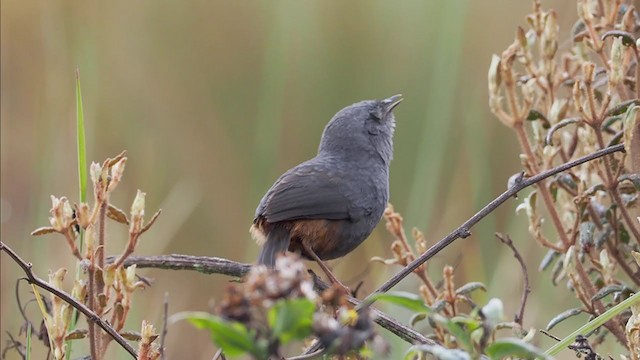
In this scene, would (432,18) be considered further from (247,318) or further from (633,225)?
(247,318)

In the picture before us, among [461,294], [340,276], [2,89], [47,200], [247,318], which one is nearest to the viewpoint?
[247,318]

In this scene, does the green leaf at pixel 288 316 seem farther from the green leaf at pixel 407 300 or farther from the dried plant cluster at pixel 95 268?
the dried plant cluster at pixel 95 268

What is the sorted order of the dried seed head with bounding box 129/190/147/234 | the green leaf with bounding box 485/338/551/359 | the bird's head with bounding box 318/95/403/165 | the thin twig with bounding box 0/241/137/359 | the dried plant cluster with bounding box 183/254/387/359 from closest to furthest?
the dried plant cluster with bounding box 183/254/387/359, the green leaf with bounding box 485/338/551/359, the thin twig with bounding box 0/241/137/359, the dried seed head with bounding box 129/190/147/234, the bird's head with bounding box 318/95/403/165

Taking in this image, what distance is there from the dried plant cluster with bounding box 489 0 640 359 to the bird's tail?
0.86m

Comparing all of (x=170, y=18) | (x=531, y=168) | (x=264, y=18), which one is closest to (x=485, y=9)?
(x=264, y=18)

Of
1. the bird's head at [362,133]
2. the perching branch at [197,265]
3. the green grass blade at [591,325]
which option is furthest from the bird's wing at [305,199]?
the green grass blade at [591,325]

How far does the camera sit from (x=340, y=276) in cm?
470

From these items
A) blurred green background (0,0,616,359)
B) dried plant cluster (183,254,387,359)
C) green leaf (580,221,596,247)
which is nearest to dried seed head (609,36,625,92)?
green leaf (580,221,596,247)

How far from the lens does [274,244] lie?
Answer: 3117 millimetres

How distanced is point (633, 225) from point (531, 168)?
347mm

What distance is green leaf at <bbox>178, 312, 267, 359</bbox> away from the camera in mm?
925

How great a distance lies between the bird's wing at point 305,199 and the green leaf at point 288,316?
6.99 feet

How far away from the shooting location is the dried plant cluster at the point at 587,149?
2.39 meters

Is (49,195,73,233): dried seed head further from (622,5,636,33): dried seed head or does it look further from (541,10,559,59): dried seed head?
(622,5,636,33): dried seed head
